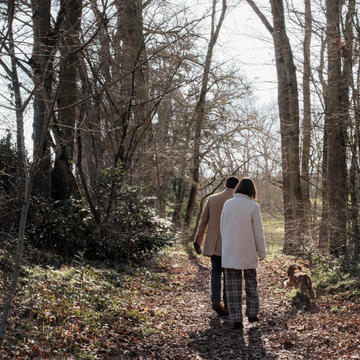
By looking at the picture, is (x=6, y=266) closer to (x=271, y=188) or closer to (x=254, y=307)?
(x=254, y=307)

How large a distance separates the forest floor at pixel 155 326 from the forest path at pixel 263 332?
0.04 ft

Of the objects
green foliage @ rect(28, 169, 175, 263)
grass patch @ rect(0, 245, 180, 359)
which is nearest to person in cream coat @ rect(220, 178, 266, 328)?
grass patch @ rect(0, 245, 180, 359)

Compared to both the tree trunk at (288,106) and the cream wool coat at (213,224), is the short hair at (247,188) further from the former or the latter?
the tree trunk at (288,106)

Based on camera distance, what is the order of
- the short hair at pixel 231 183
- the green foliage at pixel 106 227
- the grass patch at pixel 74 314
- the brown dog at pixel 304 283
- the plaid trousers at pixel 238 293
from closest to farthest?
the grass patch at pixel 74 314
the plaid trousers at pixel 238 293
the brown dog at pixel 304 283
the short hair at pixel 231 183
the green foliage at pixel 106 227

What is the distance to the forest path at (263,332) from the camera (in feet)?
14.7

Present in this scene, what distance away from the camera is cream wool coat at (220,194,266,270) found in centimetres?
542

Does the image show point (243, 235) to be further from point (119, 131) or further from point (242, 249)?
point (119, 131)

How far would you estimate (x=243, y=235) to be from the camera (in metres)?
5.48

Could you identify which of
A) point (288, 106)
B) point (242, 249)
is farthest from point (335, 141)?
point (242, 249)

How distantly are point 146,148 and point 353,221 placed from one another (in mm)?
10120

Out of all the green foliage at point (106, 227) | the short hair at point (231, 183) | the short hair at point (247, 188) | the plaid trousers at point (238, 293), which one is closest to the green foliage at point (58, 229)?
the green foliage at point (106, 227)

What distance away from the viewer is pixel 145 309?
615 cm

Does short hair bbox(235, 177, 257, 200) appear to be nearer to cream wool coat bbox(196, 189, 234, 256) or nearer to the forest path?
cream wool coat bbox(196, 189, 234, 256)

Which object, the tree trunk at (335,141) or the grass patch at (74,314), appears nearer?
the grass patch at (74,314)
